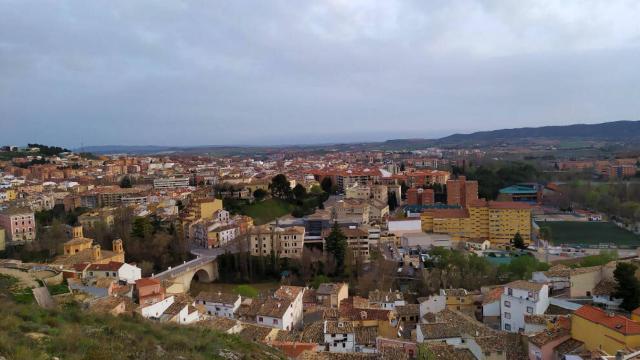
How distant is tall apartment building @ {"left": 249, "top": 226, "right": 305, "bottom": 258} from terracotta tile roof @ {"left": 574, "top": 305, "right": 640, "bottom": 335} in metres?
13.4

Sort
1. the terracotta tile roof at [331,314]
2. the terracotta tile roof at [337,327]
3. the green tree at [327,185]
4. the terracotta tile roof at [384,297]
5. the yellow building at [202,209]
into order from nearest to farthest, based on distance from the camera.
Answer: the terracotta tile roof at [337,327]
the terracotta tile roof at [331,314]
the terracotta tile roof at [384,297]
the yellow building at [202,209]
the green tree at [327,185]

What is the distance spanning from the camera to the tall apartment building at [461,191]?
3350 cm

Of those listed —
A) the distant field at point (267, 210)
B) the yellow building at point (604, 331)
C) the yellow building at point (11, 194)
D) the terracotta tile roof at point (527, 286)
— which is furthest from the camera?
the yellow building at point (11, 194)

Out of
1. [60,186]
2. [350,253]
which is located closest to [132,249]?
[350,253]

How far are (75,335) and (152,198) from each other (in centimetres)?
2619

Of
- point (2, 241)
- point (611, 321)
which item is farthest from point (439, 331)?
point (2, 241)

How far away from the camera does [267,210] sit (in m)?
30.1

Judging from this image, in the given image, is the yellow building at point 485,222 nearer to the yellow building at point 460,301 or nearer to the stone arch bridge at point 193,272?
the stone arch bridge at point 193,272

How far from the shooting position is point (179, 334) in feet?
26.1

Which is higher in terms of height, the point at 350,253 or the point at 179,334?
the point at 179,334

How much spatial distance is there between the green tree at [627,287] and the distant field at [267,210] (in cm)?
1843

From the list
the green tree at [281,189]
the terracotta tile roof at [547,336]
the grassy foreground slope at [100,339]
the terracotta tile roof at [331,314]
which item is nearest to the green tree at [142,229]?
the green tree at [281,189]

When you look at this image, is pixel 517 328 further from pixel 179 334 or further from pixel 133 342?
pixel 133 342

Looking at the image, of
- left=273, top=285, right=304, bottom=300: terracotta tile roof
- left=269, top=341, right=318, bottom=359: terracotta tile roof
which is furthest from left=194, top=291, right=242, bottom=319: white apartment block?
left=269, top=341, right=318, bottom=359: terracotta tile roof
